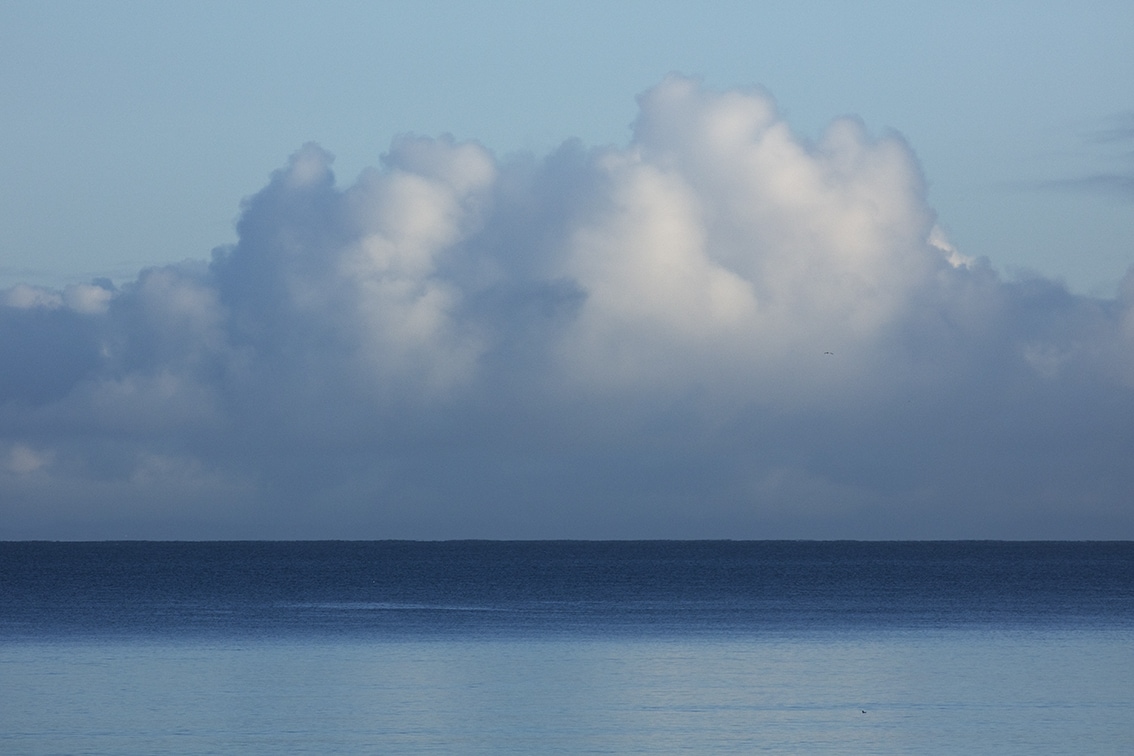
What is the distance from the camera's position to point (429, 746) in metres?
32.0

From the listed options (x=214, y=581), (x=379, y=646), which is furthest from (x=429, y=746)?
(x=214, y=581)

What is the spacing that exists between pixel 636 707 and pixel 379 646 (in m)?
17.9

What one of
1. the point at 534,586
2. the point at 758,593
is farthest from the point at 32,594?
the point at 758,593

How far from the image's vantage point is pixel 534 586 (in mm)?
105875

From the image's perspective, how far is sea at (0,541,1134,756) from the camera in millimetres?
33094

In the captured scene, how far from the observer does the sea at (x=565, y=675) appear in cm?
3309

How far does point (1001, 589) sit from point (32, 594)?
201 feet

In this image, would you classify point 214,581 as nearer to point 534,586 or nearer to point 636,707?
point 534,586

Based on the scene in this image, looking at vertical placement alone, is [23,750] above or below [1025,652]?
below

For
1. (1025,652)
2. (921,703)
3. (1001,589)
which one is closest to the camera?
(921,703)

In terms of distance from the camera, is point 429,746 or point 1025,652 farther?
point 1025,652

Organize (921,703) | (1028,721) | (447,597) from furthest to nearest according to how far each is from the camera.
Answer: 1. (447,597)
2. (921,703)
3. (1028,721)

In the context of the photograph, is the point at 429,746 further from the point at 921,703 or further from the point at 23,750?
the point at 921,703

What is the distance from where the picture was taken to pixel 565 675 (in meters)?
43.7
